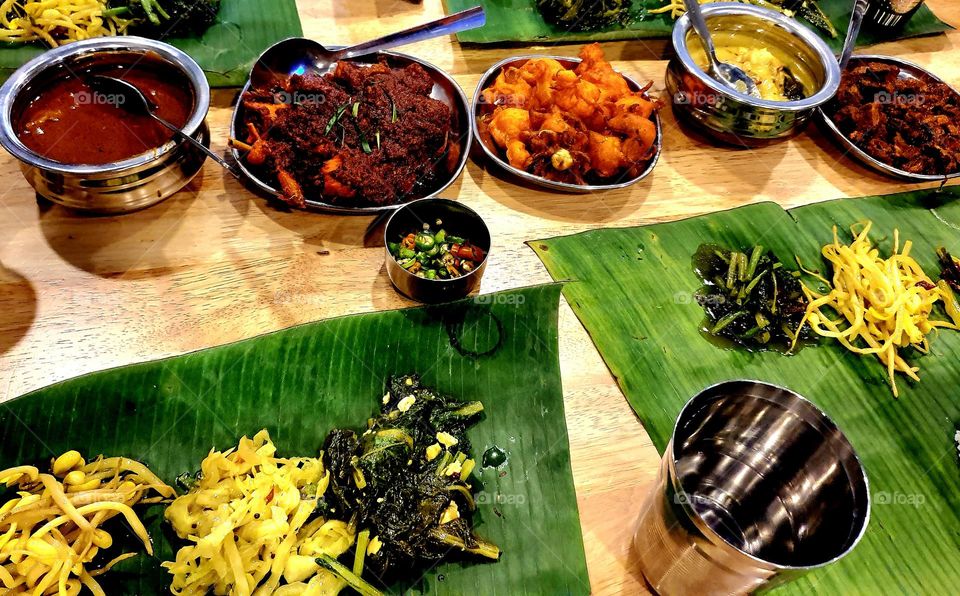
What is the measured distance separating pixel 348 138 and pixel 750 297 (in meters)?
2.22

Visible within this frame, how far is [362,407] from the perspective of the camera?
2.65m

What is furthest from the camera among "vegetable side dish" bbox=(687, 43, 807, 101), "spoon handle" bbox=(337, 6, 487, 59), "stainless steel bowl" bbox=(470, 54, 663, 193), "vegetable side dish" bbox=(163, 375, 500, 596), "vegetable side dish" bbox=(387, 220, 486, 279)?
"vegetable side dish" bbox=(687, 43, 807, 101)

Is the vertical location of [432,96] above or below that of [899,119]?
above

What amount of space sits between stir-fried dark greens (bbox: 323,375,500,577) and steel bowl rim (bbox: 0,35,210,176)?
1.59 meters

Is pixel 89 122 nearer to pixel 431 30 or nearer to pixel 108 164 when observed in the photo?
pixel 108 164

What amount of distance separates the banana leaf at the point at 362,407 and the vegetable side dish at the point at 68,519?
86 millimetres

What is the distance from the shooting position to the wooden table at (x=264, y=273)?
2.76 meters

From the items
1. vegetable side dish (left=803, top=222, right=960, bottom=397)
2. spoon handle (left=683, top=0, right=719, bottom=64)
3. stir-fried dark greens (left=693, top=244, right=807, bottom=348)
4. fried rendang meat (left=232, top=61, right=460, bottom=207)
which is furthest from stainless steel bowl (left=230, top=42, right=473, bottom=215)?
vegetable side dish (left=803, top=222, right=960, bottom=397)

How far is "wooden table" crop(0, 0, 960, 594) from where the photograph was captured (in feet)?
9.04

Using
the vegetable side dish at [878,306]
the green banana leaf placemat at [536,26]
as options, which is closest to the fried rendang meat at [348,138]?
the green banana leaf placemat at [536,26]

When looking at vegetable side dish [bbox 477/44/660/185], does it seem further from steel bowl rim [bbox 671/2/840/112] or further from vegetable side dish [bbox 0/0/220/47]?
vegetable side dish [bbox 0/0/220/47]

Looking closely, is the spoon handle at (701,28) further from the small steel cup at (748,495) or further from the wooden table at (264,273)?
the small steel cup at (748,495)

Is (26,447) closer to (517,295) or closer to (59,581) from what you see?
(59,581)

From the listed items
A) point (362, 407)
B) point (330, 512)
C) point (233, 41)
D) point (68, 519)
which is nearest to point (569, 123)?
point (362, 407)
